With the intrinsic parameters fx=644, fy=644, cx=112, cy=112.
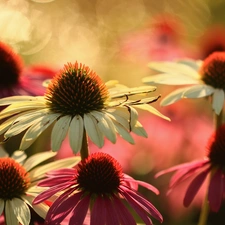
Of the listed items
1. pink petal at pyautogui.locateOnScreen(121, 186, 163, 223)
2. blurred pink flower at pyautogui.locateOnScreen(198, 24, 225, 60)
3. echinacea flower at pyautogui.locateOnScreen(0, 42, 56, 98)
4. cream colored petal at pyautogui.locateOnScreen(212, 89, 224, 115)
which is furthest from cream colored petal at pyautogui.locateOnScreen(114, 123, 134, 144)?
blurred pink flower at pyautogui.locateOnScreen(198, 24, 225, 60)

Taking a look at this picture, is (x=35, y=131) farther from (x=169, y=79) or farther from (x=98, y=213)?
(x=169, y=79)

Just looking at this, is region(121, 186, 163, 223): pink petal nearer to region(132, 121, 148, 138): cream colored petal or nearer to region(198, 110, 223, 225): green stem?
→ region(132, 121, 148, 138): cream colored petal

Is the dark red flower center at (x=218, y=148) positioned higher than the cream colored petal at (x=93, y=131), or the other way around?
the cream colored petal at (x=93, y=131)

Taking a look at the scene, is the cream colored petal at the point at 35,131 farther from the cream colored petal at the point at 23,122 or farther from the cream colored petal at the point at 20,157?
the cream colored petal at the point at 20,157

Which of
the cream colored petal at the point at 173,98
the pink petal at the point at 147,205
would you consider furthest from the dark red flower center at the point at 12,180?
the cream colored petal at the point at 173,98

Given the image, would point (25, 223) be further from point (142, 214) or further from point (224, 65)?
point (224, 65)
